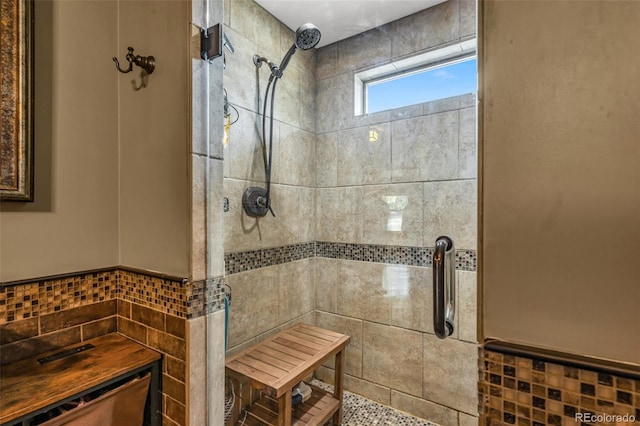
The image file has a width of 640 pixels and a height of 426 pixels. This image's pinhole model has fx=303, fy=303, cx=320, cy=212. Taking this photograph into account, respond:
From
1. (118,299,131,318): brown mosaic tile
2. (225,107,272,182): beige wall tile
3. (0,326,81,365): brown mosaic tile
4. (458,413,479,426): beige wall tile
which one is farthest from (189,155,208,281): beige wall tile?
(458,413,479,426): beige wall tile

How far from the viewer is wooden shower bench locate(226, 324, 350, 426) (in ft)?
4.75

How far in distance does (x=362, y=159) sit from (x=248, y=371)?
1.44 metres

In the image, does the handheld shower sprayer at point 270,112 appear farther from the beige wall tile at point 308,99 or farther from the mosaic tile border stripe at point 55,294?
the mosaic tile border stripe at point 55,294

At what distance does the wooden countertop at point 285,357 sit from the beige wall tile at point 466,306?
69cm

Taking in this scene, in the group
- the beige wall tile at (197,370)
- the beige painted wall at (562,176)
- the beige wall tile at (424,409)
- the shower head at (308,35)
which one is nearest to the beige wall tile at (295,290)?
the beige wall tile at (424,409)

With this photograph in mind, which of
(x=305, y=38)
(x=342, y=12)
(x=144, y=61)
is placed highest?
(x=342, y=12)

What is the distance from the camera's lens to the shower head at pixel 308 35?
1.83 metres

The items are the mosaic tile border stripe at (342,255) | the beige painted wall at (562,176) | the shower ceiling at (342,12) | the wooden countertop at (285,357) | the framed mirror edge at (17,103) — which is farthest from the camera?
the shower ceiling at (342,12)

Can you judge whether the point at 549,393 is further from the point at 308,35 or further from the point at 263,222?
the point at 308,35

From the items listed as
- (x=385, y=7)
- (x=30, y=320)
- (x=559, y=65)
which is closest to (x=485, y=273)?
(x=559, y=65)

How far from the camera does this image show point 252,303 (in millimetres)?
1827

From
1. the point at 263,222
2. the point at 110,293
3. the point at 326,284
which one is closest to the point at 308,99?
the point at 263,222

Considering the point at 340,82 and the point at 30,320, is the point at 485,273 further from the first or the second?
the point at 340,82

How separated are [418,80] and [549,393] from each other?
184cm
